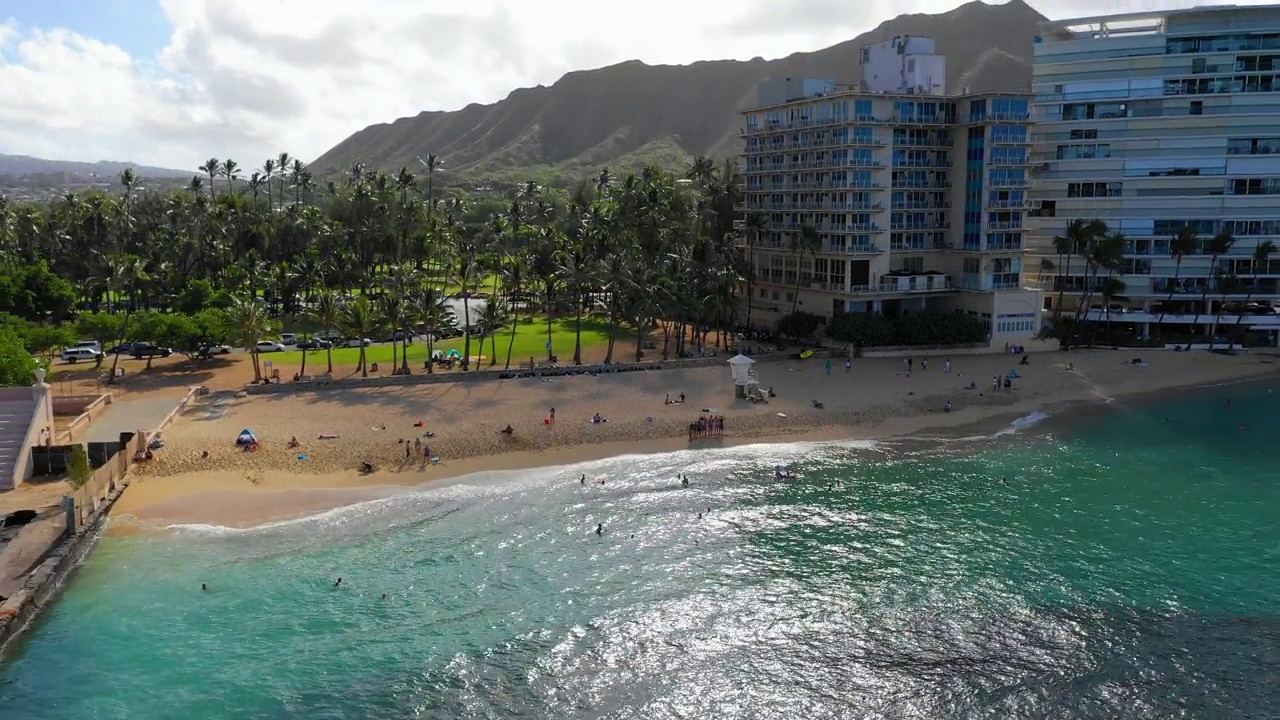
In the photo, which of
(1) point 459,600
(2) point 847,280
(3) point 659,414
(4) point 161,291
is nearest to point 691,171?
(2) point 847,280

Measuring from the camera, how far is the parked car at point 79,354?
72.8 metres

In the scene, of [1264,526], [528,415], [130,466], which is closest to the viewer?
[1264,526]

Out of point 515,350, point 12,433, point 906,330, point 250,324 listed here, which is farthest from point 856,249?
point 12,433

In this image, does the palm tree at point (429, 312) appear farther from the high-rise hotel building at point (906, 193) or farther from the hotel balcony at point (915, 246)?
the hotel balcony at point (915, 246)

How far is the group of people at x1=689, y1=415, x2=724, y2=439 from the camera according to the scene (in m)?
55.2

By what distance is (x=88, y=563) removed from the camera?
123ft

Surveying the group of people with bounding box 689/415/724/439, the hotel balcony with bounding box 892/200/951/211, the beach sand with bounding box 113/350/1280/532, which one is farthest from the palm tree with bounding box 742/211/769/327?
the group of people with bounding box 689/415/724/439

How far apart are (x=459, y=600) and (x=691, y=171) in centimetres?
6540

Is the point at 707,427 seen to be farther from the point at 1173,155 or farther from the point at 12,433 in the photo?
the point at 1173,155

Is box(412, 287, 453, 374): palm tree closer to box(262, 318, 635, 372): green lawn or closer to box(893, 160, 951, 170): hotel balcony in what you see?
box(262, 318, 635, 372): green lawn

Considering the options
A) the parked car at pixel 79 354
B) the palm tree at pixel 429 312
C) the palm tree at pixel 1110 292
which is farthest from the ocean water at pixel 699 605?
the parked car at pixel 79 354

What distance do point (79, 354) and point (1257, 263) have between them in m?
100

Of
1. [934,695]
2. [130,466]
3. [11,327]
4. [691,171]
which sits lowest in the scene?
[934,695]

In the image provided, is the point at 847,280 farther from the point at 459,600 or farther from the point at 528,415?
the point at 459,600
